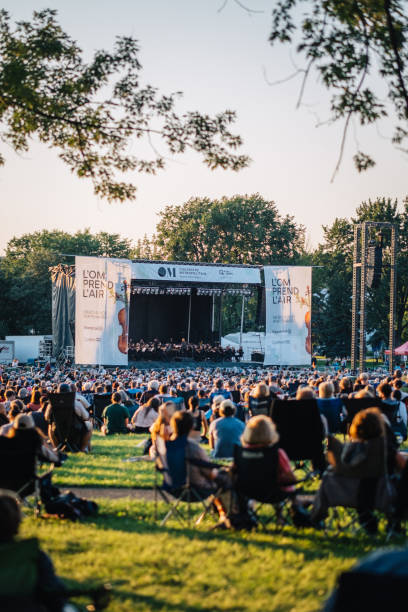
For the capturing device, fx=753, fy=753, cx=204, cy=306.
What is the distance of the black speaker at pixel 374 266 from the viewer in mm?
27337

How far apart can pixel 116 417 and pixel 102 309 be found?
1214 cm

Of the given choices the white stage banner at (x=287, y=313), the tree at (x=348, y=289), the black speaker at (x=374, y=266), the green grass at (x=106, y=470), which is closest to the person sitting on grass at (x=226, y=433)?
the green grass at (x=106, y=470)

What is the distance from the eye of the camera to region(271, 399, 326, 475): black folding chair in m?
8.12

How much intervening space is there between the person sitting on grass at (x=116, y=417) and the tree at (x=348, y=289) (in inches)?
1554

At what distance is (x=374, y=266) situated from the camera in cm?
2758

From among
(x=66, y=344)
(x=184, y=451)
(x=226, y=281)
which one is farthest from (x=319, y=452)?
(x=66, y=344)

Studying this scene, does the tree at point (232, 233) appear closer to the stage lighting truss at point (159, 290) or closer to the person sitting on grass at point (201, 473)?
the stage lighting truss at point (159, 290)

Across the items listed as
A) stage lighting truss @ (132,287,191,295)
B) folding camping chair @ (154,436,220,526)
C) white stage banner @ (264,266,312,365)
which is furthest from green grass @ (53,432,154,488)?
stage lighting truss @ (132,287,191,295)

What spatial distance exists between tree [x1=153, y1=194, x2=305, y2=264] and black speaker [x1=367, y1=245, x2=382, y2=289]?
33.2 meters

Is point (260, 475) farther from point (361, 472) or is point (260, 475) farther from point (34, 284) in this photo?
point (34, 284)

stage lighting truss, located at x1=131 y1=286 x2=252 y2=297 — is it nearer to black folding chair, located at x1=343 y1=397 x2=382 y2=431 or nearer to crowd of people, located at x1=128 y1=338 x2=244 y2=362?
crowd of people, located at x1=128 y1=338 x2=244 y2=362

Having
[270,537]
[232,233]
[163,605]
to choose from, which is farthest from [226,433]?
[232,233]

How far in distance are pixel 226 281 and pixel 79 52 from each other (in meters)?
27.2

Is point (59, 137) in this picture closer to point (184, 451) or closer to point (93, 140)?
point (93, 140)
